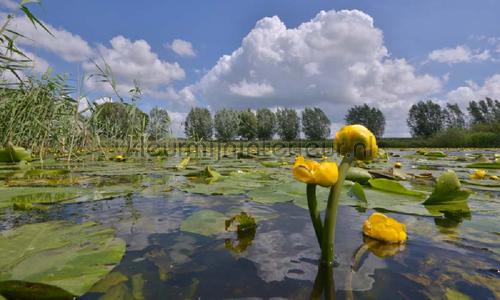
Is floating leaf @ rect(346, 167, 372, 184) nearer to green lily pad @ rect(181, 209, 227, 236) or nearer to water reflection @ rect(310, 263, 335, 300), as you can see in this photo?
green lily pad @ rect(181, 209, 227, 236)

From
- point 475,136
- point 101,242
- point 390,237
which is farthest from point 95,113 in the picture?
point 475,136

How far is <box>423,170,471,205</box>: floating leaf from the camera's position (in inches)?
50.7

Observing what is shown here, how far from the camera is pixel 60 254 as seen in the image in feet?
2.33

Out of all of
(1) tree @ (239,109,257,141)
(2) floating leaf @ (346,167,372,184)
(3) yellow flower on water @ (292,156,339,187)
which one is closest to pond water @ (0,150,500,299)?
(3) yellow flower on water @ (292,156,339,187)

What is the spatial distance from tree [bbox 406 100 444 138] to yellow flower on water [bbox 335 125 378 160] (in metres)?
46.0

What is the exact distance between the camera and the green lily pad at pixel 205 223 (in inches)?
38.5

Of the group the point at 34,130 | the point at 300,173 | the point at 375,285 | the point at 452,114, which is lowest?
the point at 375,285

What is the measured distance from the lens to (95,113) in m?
3.85

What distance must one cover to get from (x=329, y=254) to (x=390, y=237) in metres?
0.32

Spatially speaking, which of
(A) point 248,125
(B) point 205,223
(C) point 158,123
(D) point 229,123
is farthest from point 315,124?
(B) point 205,223

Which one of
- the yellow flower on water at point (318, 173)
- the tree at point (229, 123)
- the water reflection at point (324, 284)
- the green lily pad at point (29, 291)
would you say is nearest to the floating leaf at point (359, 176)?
the water reflection at point (324, 284)

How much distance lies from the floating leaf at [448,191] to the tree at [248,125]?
130ft

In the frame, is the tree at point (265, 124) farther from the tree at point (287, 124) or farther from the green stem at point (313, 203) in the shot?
the green stem at point (313, 203)

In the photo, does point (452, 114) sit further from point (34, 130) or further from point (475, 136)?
point (34, 130)
